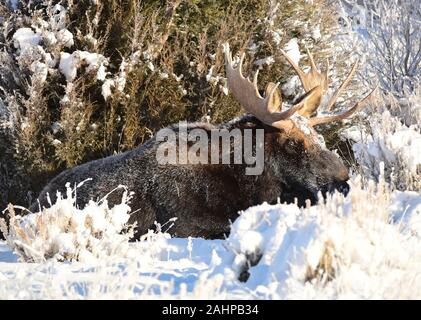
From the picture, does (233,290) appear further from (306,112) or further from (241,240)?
(306,112)

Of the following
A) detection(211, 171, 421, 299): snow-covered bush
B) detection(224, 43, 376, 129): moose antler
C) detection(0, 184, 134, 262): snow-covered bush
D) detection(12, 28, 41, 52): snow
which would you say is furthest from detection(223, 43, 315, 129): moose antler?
detection(12, 28, 41, 52): snow

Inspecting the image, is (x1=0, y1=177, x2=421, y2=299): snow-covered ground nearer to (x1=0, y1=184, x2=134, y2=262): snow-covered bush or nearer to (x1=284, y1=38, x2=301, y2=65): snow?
(x1=0, y1=184, x2=134, y2=262): snow-covered bush

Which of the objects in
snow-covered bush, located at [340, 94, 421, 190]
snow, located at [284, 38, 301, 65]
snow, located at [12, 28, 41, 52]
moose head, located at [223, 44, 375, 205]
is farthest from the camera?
snow, located at [284, 38, 301, 65]

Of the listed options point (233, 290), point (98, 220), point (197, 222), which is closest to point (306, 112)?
point (197, 222)

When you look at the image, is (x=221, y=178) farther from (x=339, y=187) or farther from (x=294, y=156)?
(x=339, y=187)

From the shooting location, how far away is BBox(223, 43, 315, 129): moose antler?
21.2 ft

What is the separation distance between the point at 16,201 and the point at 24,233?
12.9 feet

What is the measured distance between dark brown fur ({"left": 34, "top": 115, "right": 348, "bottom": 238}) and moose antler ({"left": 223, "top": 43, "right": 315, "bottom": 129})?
125 millimetres

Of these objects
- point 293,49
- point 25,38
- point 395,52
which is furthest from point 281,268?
point 395,52

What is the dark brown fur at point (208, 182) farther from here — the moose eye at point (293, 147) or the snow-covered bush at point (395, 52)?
the snow-covered bush at point (395, 52)

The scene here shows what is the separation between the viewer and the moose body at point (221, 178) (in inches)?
251

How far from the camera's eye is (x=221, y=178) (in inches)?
257

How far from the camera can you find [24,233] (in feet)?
16.3

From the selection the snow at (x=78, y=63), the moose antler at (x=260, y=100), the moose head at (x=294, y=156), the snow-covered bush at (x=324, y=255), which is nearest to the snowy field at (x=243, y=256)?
the snow-covered bush at (x=324, y=255)
